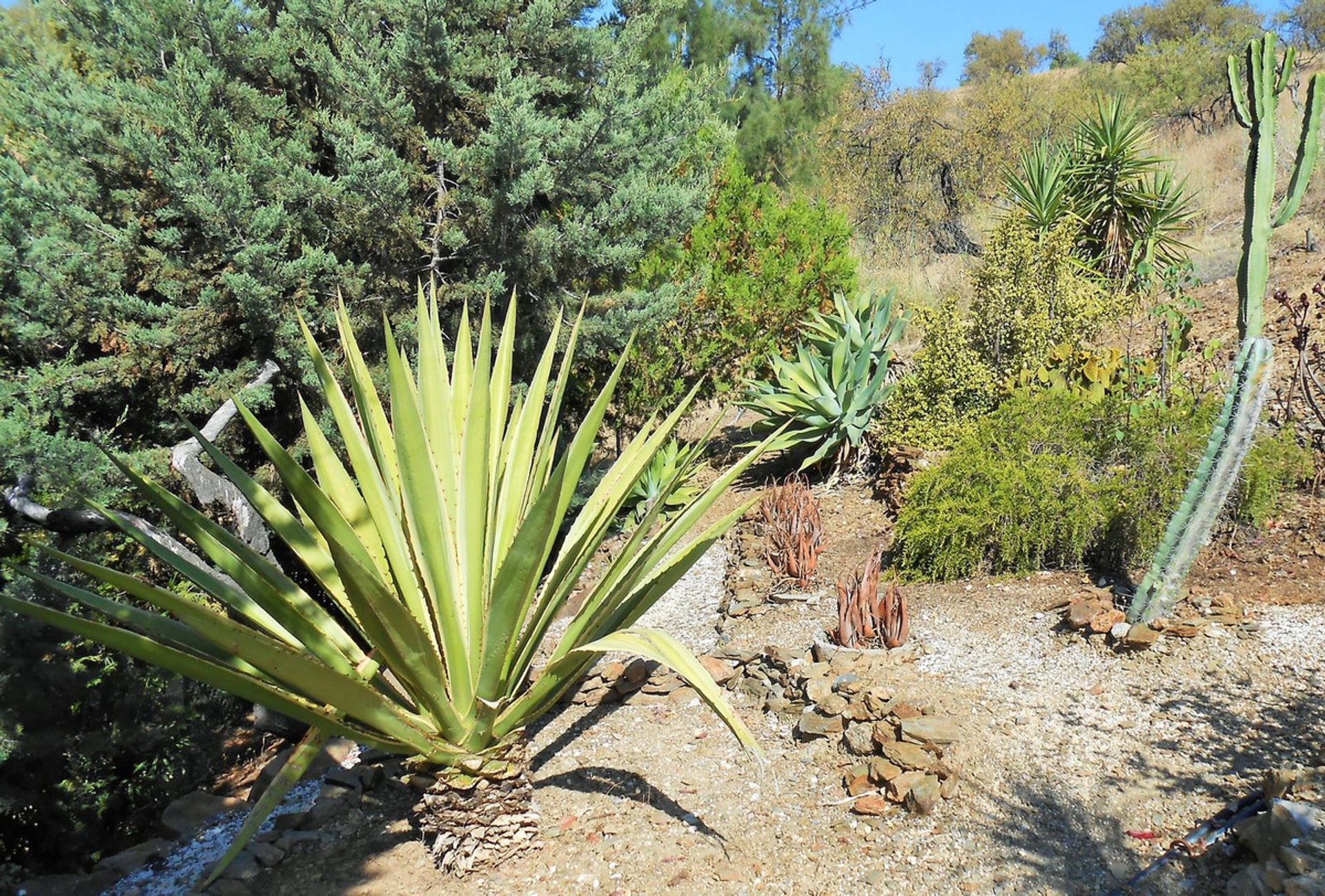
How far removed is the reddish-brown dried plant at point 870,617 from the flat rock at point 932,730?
884 millimetres

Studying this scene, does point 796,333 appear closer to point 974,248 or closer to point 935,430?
point 935,430

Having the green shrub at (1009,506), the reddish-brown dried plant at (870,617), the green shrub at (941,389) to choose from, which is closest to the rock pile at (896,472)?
the green shrub at (941,389)

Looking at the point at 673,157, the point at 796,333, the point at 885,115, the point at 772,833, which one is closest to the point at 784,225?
the point at 796,333

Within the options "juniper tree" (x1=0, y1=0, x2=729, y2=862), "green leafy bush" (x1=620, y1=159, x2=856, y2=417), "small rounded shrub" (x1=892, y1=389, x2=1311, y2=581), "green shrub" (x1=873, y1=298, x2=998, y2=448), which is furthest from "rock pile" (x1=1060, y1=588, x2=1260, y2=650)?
"green leafy bush" (x1=620, y1=159, x2=856, y2=417)

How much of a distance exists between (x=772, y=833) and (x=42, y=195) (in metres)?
5.30

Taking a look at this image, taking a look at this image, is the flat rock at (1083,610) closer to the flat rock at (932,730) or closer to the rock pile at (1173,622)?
the rock pile at (1173,622)

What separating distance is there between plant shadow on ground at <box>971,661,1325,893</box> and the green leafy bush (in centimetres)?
536

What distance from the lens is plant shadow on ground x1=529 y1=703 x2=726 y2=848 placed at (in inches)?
117

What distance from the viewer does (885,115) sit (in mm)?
17438

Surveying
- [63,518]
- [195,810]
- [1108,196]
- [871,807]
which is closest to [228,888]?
[195,810]

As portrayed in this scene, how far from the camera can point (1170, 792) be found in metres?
2.73

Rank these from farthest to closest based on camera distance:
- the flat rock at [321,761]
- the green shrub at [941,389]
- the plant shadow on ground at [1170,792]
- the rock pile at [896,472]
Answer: the green shrub at [941,389] < the rock pile at [896,472] < the flat rock at [321,761] < the plant shadow on ground at [1170,792]

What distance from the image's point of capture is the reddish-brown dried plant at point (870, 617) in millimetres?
4047

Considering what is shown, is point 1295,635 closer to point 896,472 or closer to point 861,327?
point 896,472
